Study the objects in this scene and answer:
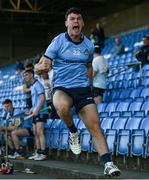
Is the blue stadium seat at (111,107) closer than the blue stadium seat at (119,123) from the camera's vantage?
No

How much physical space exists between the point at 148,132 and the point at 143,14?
1805 centimetres

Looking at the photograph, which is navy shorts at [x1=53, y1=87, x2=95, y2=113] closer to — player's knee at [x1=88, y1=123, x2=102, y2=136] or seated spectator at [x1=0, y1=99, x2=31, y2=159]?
player's knee at [x1=88, y1=123, x2=102, y2=136]

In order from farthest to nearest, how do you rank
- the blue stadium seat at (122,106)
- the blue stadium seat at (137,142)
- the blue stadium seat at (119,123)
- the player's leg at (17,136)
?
the player's leg at (17,136)
the blue stadium seat at (122,106)
the blue stadium seat at (119,123)
the blue stadium seat at (137,142)

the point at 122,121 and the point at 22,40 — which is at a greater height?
the point at 22,40

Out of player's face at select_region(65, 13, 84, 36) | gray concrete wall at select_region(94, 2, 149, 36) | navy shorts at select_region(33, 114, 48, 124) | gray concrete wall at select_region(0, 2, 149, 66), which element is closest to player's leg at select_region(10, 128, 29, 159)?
navy shorts at select_region(33, 114, 48, 124)

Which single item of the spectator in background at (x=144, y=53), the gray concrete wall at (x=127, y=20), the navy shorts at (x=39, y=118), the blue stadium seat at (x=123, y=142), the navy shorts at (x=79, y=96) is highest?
the gray concrete wall at (x=127, y=20)

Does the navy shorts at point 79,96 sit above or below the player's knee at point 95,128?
above

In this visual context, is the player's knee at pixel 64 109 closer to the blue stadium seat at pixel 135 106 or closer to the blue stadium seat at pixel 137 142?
the blue stadium seat at pixel 137 142

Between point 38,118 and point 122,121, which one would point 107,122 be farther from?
point 38,118

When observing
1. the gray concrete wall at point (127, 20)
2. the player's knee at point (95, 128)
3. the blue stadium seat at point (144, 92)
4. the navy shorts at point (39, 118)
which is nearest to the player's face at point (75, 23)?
the player's knee at point (95, 128)

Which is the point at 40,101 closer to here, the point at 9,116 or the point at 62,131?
the point at 62,131

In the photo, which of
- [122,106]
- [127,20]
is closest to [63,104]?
[122,106]

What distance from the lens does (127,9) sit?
25812 mm

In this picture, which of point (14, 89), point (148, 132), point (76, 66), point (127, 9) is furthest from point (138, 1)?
point (76, 66)
